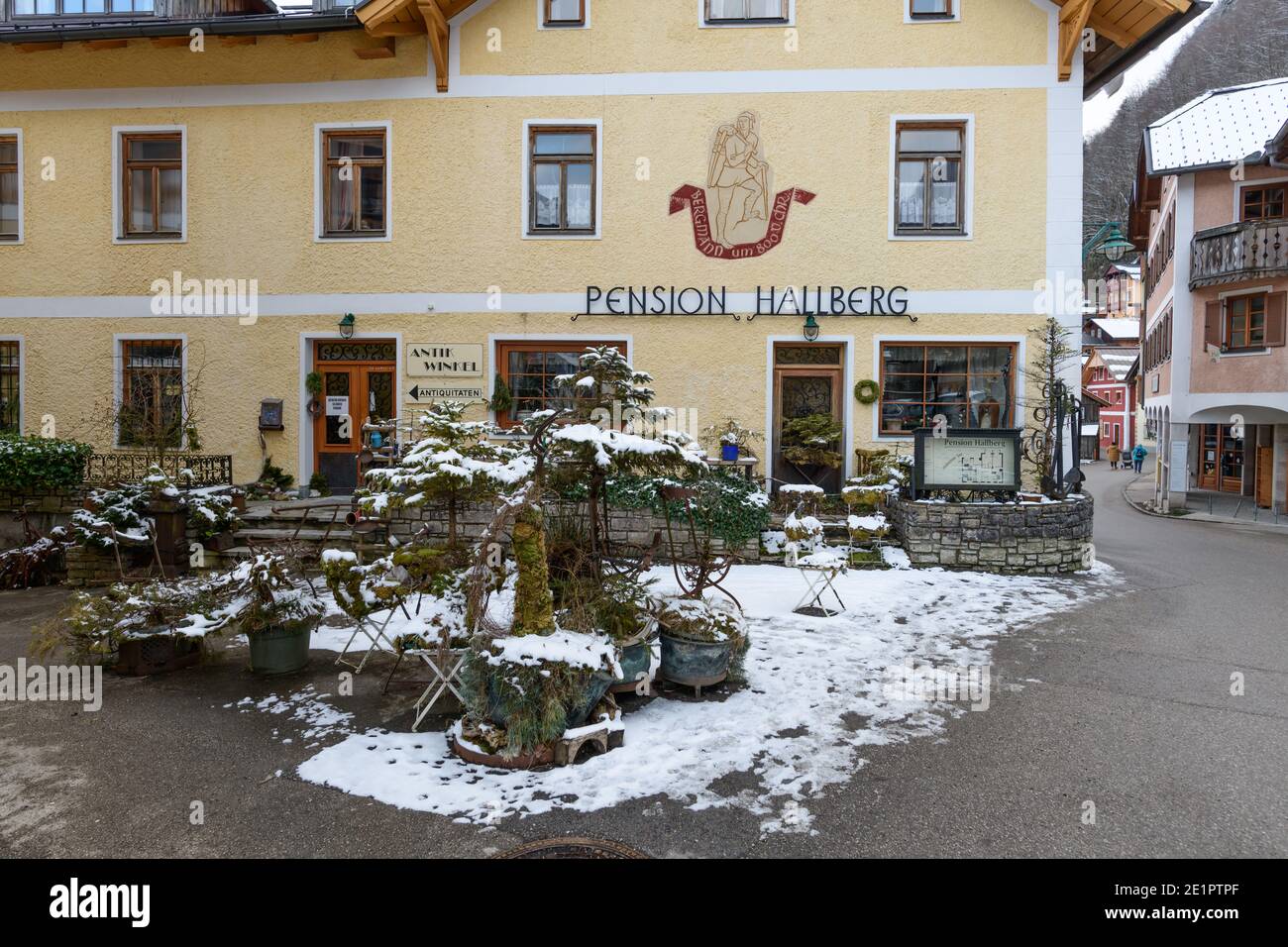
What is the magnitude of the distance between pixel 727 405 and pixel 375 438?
5569 millimetres

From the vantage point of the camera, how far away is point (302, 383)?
12.9m

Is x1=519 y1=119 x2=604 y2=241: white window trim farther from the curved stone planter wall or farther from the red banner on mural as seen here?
the curved stone planter wall

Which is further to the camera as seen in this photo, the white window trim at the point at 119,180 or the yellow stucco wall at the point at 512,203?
the white window trim at the point at 119,180

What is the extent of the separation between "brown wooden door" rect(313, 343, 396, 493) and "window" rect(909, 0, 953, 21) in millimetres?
10137

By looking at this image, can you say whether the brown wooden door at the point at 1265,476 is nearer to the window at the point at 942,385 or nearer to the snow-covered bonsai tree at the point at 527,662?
the window at the point at 942,385

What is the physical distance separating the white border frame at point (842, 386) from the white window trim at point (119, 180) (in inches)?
396

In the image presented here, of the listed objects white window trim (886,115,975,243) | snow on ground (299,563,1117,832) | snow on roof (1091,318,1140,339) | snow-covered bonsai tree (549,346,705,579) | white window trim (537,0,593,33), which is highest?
snow on roof (1091,318,1140,339)

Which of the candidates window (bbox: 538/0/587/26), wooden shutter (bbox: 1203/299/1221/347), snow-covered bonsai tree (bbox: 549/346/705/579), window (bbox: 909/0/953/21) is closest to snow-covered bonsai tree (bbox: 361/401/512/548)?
snow-covered bonsai tree (bbox: 549/346/705/579)

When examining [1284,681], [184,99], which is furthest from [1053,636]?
[184,99]

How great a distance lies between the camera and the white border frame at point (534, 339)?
12.6 meters

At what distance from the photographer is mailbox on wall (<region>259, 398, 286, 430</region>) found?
1273 centimetres

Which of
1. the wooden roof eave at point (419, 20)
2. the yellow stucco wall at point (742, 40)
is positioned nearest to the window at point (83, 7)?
the wooden roof eave at point (419, 20)

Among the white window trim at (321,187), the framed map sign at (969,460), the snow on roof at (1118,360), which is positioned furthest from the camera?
the snow on roof at (1118,360)

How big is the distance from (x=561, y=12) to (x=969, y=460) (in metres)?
9.60
